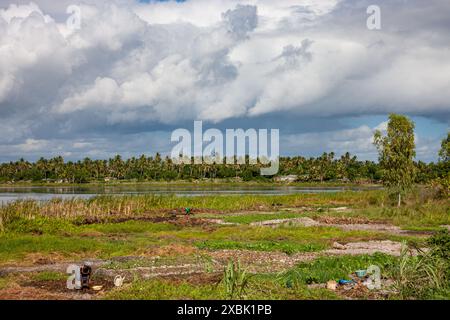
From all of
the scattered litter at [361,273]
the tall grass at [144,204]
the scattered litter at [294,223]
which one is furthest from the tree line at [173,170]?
the scattered litter at [361,273]

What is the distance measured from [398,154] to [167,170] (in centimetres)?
12154

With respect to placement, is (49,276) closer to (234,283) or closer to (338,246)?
(234,283)

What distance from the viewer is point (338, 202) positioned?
5725 cm

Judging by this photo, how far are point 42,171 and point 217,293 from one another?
163 m

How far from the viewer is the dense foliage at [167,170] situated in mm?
149375

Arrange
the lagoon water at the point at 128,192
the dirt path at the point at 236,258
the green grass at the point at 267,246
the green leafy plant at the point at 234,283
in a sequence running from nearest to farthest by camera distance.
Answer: the green leafy plant at the point at 234,283 < the dirt path at the point at 236,258 < the green grass at the point at 267,246 < the lagoon water at the point at 128,192

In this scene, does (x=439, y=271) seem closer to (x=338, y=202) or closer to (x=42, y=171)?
(x=338, y=202)

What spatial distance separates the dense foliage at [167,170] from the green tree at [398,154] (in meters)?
104

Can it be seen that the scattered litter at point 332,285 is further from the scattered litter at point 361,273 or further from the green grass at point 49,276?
the green grass at point 49,276

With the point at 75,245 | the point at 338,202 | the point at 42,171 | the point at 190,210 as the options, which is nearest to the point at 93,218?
the point at 190,210

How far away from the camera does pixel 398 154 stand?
1686 inches

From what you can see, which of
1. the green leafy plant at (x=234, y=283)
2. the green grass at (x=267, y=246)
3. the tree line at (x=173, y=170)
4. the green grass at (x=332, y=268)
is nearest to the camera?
the green leafy plant at (x=234, y=283)

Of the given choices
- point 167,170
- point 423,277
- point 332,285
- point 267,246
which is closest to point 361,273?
point 332,285
